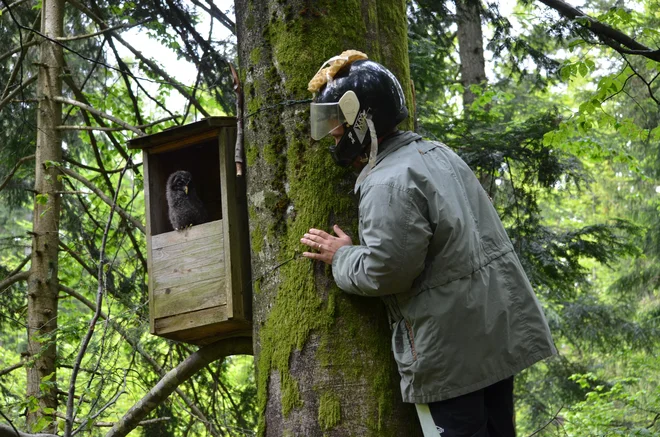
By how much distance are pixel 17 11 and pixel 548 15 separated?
17.0 ft

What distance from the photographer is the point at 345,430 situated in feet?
8.52

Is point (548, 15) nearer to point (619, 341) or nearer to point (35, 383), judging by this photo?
point (35, 383)

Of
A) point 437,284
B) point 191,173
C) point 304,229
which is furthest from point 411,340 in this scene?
→ point 191,173

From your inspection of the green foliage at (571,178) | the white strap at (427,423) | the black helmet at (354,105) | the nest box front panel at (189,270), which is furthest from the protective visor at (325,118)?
the green foliage at (571,178)

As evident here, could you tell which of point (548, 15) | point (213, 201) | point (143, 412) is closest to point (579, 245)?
point (548, 15)

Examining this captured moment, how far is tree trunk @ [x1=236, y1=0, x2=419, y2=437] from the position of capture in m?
2.65

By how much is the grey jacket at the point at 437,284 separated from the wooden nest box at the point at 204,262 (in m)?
0.79

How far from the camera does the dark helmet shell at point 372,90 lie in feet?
9.18

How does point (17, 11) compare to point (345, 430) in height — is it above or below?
above

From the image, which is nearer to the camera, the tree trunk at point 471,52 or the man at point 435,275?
the man at point 435,275

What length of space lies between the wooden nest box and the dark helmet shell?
0.79 meters

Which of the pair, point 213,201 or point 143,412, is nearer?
point 143,412

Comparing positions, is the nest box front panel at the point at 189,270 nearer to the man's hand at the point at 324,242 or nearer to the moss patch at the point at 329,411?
the man's hand at the point at 324,242

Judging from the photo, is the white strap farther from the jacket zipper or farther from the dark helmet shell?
the dark helmet shell
